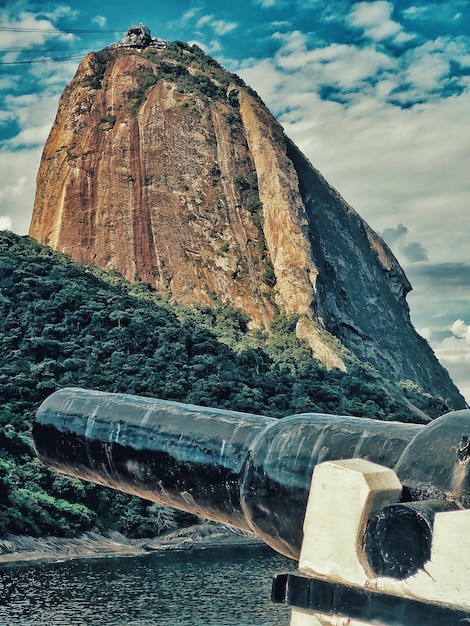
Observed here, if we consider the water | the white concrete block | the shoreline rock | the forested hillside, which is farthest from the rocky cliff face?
the white concrete block

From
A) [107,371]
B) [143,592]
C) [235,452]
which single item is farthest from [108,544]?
[235,452]

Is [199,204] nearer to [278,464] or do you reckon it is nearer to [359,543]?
[278,464]

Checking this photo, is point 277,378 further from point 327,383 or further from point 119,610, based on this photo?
point 119,610

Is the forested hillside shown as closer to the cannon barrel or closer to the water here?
the water

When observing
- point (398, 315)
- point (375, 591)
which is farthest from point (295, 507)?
point (398, 315)

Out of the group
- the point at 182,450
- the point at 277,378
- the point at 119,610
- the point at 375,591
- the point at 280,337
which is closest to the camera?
the point at 375,591

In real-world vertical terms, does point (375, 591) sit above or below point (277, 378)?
below

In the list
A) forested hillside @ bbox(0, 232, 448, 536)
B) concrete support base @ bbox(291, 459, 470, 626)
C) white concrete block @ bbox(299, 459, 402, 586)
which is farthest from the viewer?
forested hillside @ bbox(0, 232, 448, 536)
